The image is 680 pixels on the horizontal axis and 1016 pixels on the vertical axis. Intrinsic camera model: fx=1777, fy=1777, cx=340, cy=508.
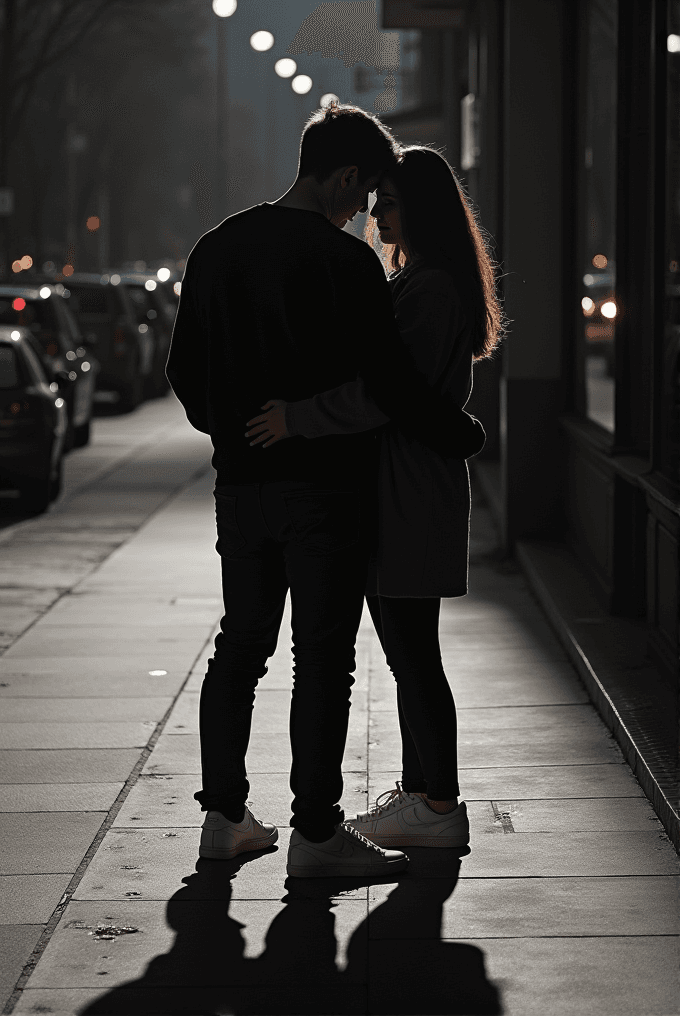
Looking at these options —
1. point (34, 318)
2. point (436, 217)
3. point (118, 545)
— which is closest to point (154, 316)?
point (34, 318)

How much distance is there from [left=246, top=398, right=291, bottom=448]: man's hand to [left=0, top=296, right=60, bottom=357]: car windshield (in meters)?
15.3

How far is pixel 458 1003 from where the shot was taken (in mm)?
3721

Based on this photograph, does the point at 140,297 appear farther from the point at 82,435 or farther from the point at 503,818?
the point at 503,818

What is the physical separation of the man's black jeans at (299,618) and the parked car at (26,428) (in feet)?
31.5

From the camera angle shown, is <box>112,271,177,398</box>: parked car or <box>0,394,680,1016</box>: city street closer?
<box>0,394,680,1016</box>: city street

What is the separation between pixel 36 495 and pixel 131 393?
39.3 feet

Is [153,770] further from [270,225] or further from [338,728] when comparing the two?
[270,225]

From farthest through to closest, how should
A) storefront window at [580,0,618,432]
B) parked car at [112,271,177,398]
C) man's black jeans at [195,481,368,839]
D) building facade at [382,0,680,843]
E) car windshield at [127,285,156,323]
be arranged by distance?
car windshield at [127,285,156,323], parked car at [112,271,177,398], storefront window at [580,0,618,432], building facade at [382,0,680,843], man's black jeans at [195,481,368,839]

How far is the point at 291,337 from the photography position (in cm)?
425

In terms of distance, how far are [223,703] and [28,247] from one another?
56656 millimetres

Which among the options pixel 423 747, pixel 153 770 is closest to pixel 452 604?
pixel 153 770

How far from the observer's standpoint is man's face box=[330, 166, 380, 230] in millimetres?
4371

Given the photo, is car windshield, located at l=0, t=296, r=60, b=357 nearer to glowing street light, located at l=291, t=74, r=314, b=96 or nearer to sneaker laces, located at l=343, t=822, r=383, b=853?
sneaker laces, located at l=343, t=822, r=383, b=853

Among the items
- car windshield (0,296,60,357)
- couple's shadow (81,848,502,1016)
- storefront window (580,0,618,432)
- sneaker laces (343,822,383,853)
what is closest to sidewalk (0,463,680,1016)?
couple's shadow (81,848,502,1016)
